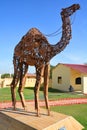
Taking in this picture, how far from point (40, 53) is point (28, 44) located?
65 cm

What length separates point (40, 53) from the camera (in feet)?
23.4

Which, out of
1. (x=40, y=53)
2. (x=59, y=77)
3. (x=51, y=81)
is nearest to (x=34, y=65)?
(x=40, y=53)

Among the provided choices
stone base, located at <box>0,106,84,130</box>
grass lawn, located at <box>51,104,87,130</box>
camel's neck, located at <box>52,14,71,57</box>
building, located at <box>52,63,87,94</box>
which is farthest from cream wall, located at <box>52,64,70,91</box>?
camel's neck, located at <box>52,14,71,57</box>

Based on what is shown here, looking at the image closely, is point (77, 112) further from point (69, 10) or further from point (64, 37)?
point (69, 10)

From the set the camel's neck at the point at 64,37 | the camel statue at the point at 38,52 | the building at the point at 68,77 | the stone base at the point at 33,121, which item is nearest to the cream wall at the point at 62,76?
the building at the point at 68,77

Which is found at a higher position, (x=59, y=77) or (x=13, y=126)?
(x=59, y=77)

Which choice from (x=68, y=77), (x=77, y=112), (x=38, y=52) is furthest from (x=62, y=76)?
(x=38, y=52)

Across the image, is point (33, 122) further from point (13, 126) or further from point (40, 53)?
point (40, 53)

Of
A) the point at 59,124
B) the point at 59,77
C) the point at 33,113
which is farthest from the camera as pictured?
the point at 59,77

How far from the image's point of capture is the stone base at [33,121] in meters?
6.08

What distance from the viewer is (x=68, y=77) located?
24.6 metres

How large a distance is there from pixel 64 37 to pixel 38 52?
1.02 meters

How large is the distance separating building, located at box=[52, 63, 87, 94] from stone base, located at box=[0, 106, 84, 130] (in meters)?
16.2

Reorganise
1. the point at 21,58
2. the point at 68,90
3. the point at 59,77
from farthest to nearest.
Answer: the point at 59,77 < the point at 68,90 < the point at 21,58
